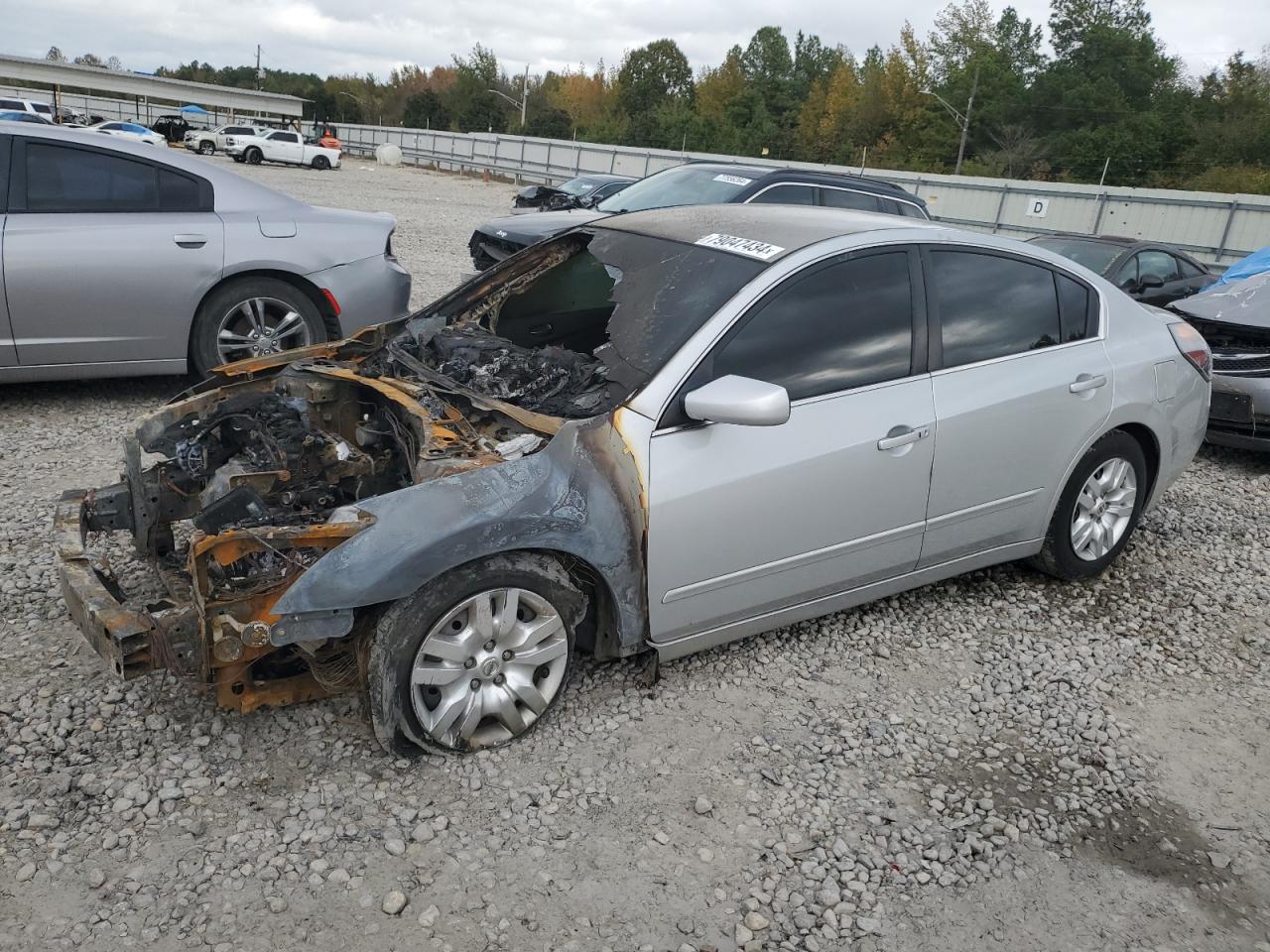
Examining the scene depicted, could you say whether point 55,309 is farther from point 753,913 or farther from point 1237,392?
point 1237,392

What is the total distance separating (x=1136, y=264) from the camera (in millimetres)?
10617

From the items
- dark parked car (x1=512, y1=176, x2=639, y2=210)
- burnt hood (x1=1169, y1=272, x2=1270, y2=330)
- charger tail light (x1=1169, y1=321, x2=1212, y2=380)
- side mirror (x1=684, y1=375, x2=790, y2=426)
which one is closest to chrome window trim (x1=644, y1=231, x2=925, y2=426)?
side mirror (x1=684, y1=375, x2=790, y2=426)

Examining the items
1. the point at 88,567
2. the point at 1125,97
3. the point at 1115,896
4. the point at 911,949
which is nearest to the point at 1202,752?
the point at 1115,896

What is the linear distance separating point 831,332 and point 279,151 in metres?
41.2

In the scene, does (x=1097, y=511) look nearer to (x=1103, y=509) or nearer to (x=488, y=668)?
(x=1103, y=509)

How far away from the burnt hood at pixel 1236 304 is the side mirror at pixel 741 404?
18.0ft

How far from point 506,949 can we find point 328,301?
477 cm

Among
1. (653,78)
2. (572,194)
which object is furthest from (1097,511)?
(653,78)

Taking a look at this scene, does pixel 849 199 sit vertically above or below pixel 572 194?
above

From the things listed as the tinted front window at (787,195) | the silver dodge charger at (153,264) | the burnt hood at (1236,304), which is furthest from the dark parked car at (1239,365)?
the silver dodge charger at (153,264)

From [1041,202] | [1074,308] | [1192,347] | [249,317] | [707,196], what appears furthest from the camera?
[1041,202]

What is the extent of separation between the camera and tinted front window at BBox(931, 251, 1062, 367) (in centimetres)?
393

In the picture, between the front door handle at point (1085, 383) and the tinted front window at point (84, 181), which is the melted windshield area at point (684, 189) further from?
the front door handle at point (1085, 383)

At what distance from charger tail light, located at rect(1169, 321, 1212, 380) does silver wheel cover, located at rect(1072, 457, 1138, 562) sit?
63cm
